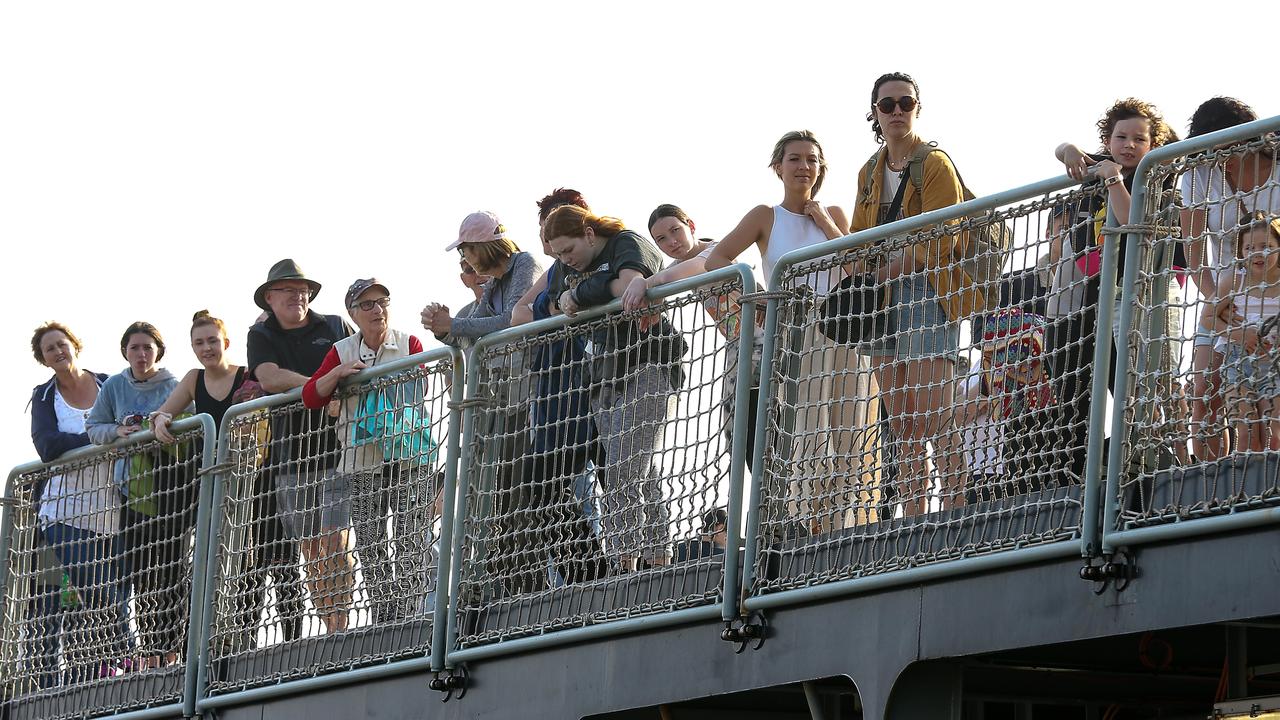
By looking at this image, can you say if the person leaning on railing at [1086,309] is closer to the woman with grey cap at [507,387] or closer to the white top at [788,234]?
the white top at [788,234]

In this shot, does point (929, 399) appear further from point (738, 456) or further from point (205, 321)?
point (205, 321)

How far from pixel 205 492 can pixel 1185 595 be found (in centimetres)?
551

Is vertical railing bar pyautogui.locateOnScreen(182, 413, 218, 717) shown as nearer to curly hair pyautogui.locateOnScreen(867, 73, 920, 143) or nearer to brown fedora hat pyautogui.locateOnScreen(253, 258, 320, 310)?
brown fedora hat pyautogui.locateOnScreen(253, 258, 320, 310)

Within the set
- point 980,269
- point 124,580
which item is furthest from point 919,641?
point 124,580

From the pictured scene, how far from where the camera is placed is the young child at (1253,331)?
18.9ft

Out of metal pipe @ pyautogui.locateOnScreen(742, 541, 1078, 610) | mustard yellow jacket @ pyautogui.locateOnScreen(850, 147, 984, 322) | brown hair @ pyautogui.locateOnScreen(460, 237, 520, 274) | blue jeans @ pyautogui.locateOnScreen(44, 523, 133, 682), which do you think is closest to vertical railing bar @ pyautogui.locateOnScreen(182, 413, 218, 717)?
blue jeans @ pyautogui.locateOnScreen(44, 523, 133, 682)

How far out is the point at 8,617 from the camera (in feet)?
36.9

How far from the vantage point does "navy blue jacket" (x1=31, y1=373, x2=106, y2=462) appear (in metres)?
11.2

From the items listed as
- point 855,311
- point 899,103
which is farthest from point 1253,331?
point 899,103

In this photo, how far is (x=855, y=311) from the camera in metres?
7.11

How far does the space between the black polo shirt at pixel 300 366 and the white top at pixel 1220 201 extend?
14.3 ft

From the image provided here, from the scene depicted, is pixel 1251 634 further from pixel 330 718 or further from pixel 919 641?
pixel 330 718

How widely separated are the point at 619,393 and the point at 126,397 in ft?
13.0

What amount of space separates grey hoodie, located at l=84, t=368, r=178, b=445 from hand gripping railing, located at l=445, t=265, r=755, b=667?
2.89m
